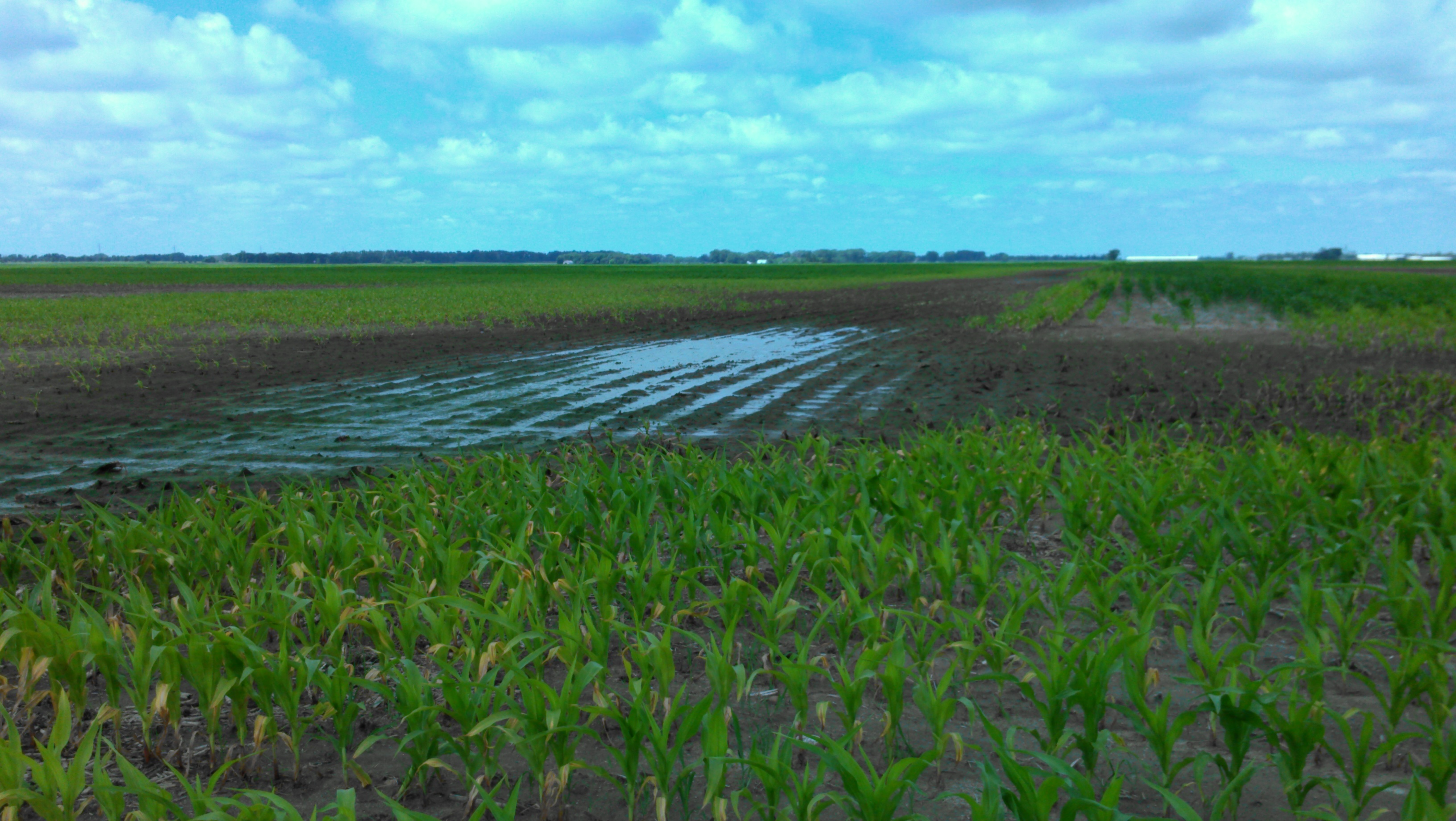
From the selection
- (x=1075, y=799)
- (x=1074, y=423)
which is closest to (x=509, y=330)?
(x=1074, y=423)

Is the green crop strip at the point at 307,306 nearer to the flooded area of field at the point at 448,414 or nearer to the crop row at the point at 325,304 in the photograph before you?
the crop row at the point at 325,304

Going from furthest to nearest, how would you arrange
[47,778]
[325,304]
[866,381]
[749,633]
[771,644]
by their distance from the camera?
[325,304] → [866,381] → [749,633] → [771,644] → [47,778]

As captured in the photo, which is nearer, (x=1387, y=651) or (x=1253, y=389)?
(x=1387, y=651)

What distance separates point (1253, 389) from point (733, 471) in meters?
8.70

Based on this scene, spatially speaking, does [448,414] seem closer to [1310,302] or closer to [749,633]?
[749,633]

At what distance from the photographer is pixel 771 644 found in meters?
2.95

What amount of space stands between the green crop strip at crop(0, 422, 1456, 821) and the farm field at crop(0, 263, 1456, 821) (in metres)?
0.02

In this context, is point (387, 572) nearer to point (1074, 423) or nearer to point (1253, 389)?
point (1074, 423)

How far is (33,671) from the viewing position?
9.61 ft

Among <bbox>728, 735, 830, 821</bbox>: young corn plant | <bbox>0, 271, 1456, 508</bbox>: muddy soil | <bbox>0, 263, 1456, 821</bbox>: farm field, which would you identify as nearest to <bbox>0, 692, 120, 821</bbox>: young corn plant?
<bbox>0, 263, 1456, 821</bbox>: farm field

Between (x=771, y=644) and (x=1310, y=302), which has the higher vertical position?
(x=1310, y=302)

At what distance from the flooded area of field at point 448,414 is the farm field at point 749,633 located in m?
0.21

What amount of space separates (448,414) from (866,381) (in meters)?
5.71

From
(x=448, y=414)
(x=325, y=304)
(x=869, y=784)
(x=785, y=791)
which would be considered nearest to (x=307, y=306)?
(x=325, y=304)
